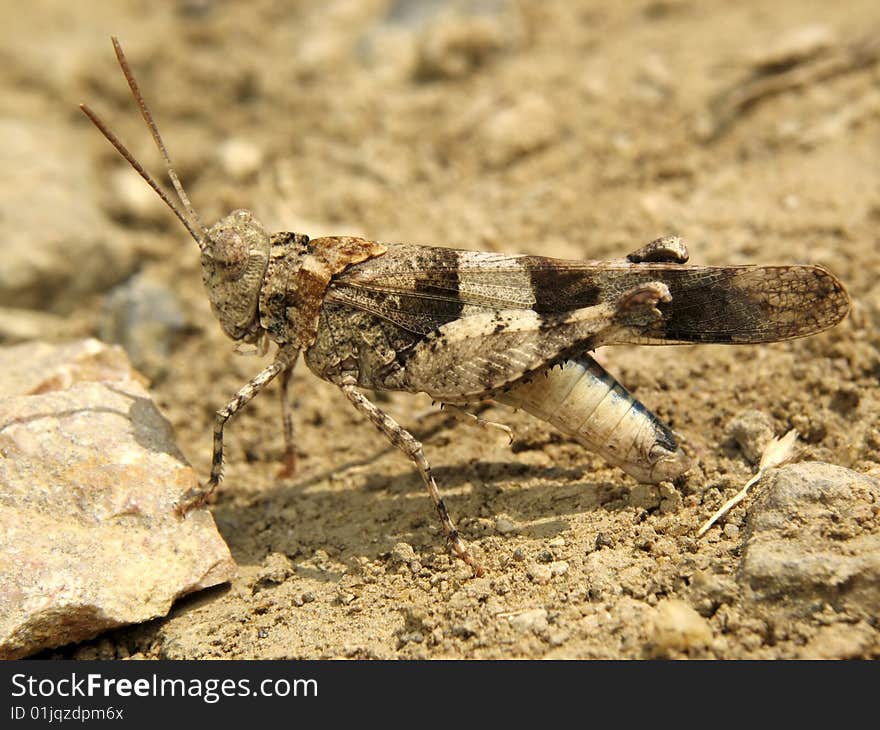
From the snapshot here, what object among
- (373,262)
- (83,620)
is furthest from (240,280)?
(83,620)

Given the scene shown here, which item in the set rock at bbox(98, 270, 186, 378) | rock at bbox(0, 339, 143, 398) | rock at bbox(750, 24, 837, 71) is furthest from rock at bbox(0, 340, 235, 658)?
rock at bbox(750, 24, 837, 71)

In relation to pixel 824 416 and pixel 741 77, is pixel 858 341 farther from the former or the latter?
pixel 741 77

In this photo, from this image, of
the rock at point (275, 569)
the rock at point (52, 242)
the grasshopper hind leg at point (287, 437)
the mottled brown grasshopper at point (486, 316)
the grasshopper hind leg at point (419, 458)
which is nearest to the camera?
the mottled brown grasshopper at point (486, 316)

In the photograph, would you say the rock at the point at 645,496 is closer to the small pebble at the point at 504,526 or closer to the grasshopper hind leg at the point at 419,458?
the small pebble at the point at 504,526

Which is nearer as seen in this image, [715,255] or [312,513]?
[312,513]

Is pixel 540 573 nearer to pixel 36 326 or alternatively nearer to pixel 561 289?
pixel 561 289

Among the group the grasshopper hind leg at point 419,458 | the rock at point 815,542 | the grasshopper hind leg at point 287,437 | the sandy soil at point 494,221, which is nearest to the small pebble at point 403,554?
the sandy soil at point 494,221
